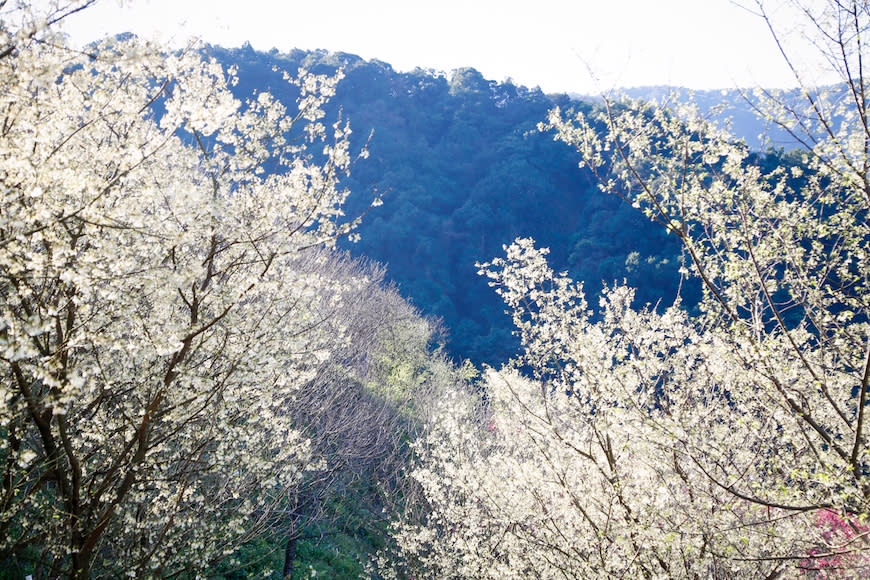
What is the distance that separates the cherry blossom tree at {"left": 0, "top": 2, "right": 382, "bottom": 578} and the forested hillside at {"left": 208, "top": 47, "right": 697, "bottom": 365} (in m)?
38.6

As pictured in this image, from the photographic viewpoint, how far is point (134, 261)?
4238mm

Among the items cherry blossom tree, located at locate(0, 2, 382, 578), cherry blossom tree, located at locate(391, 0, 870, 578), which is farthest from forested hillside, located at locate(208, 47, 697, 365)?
cherry blossom tree, located at locate(0, 2, 382, 578)

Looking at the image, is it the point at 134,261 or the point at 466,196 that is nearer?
the point at 134,261

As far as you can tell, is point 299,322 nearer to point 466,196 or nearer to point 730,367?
point 730,367

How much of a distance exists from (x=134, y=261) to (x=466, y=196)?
5328 centimetres

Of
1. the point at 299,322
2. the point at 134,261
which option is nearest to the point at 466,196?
the point at 299,322

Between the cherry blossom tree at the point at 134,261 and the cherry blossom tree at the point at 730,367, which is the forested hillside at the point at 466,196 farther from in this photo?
the cherry blossom tree at the point at 134,261

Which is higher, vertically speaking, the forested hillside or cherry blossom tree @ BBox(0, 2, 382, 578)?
the forested hillside

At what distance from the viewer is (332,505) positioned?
50.4 ft

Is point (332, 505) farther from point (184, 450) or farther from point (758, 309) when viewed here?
point (758, 309)

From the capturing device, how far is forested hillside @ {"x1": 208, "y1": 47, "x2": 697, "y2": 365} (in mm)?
45562

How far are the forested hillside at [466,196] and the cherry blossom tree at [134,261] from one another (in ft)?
127

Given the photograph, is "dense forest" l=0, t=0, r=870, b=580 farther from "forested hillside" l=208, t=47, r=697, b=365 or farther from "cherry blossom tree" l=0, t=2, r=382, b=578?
"forested hillside" l=208, t=47, r=697, b=365

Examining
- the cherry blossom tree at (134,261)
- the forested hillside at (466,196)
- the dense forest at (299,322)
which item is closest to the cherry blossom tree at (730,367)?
the dense forest at (299,322)
